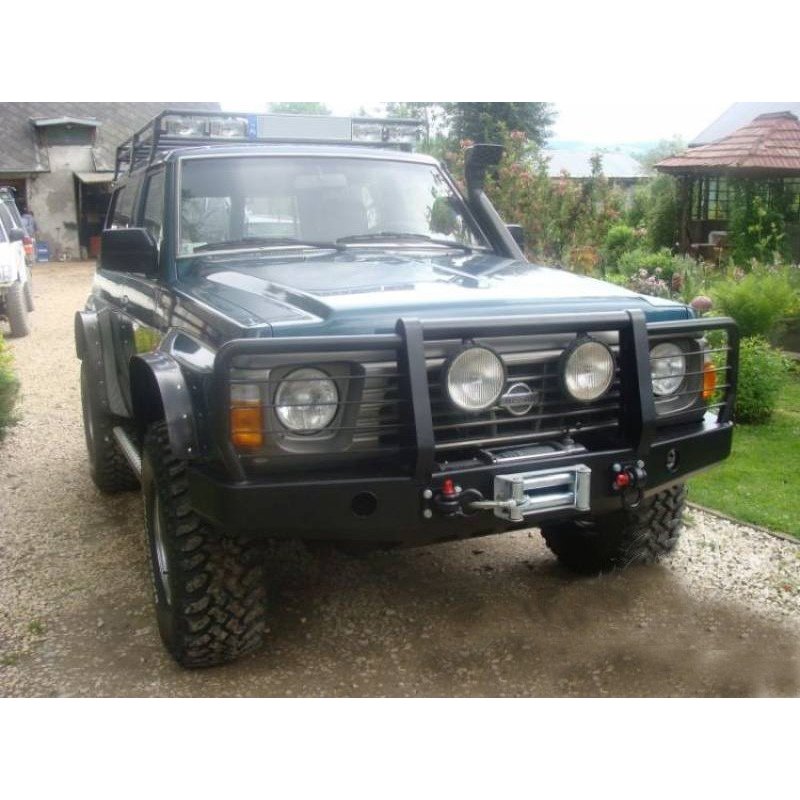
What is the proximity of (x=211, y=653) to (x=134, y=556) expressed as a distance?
145 centimetres

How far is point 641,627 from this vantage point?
3.79 meters

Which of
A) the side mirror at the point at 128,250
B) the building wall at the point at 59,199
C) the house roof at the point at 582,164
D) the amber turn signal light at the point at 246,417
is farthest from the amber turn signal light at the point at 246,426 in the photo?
the building wall at the point at 59,199

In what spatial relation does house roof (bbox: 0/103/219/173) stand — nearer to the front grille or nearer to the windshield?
the windshield

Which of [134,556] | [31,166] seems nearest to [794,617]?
[134,556]

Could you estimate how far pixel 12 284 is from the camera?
40.5 feet

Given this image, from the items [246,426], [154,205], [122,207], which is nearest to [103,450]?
[122,207]

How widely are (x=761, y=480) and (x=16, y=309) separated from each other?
10.1 m

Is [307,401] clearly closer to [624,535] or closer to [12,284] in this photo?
[624,535]

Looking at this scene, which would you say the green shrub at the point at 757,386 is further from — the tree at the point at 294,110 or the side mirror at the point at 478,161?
the tree at the point at 294,110

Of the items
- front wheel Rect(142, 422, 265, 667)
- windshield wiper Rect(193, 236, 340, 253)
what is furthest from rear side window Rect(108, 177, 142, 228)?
front wheel Rect(142, 422, 265, 667)

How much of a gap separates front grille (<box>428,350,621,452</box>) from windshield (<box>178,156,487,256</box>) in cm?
130

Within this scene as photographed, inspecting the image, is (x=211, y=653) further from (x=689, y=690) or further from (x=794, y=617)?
(x=794, y=617)

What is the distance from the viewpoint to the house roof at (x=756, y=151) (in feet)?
41.8

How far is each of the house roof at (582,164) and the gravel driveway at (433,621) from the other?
8.85 m
